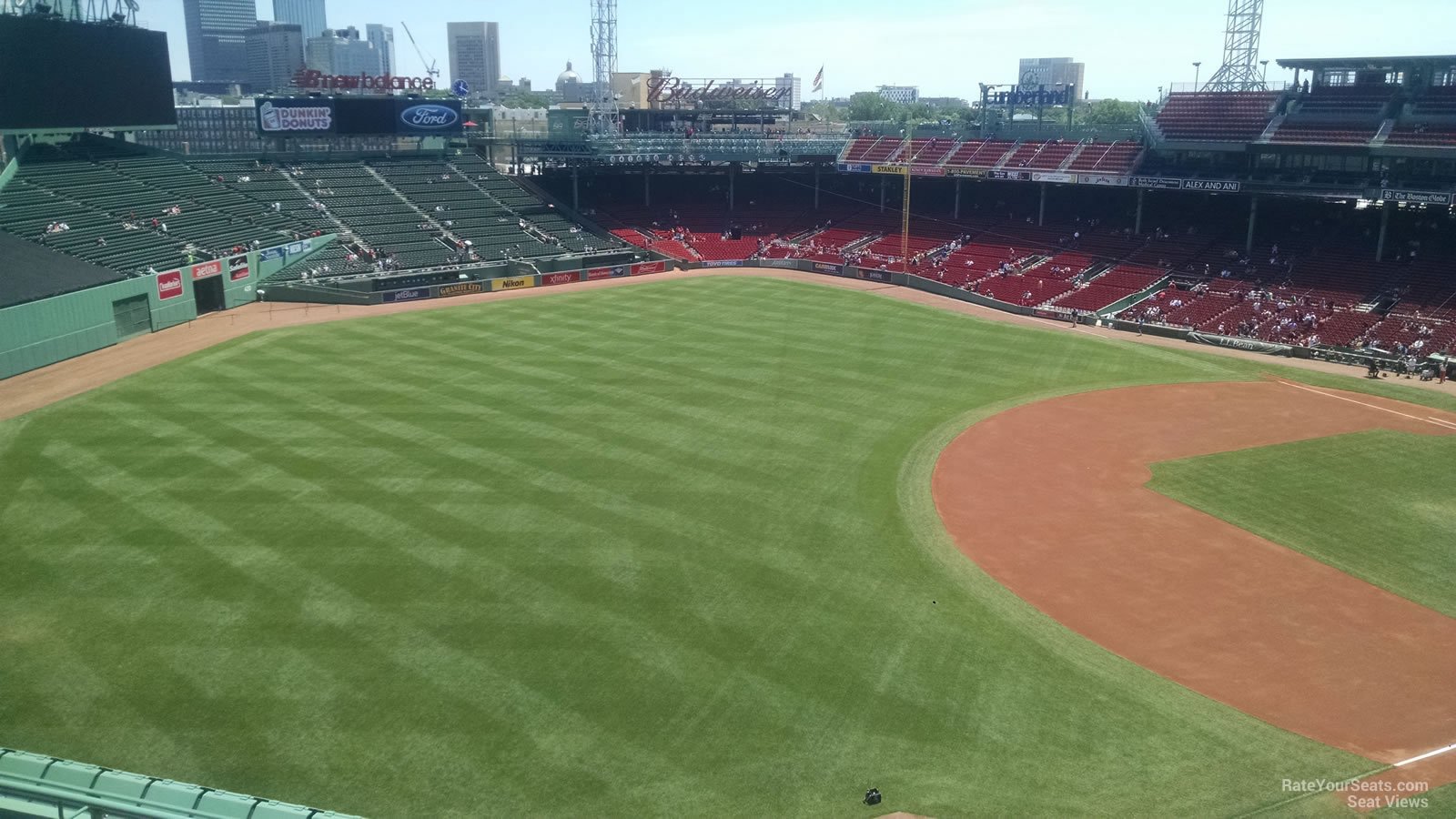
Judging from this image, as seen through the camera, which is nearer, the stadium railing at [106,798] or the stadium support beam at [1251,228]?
the stadium railing at [106,798]

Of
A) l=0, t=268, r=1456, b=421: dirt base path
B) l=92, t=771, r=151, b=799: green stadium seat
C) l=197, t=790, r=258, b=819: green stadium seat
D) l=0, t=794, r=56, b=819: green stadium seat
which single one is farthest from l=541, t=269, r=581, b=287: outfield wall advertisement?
l=0, t=794, r=56, b=819: green stadium seat

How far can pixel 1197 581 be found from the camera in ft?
87.2

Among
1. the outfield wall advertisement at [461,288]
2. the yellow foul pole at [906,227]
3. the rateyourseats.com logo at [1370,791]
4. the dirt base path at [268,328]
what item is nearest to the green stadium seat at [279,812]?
the rateyourseats.com logo at [1370,791]

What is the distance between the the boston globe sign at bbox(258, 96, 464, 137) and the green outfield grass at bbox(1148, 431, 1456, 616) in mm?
71174

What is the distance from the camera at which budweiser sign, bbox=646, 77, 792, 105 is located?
94438 mm

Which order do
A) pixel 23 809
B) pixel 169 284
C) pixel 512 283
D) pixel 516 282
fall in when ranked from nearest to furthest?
pixel 23 809 → pixel 169 284 → pixel 512 283 → pixel 516 282

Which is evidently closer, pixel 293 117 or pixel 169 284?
pixel 169 284

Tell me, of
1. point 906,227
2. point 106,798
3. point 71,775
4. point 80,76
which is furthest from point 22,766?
point 906,227

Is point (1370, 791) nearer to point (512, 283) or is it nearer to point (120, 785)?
point (120, 785)

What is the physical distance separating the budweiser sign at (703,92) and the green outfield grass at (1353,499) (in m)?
68.3

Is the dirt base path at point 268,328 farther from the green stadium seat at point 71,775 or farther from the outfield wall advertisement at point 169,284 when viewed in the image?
the green stadium seat at point 71,775

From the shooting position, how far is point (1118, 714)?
20.6 meters

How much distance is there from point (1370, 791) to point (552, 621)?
16.5 metres

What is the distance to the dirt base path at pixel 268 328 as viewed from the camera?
42750 mm
